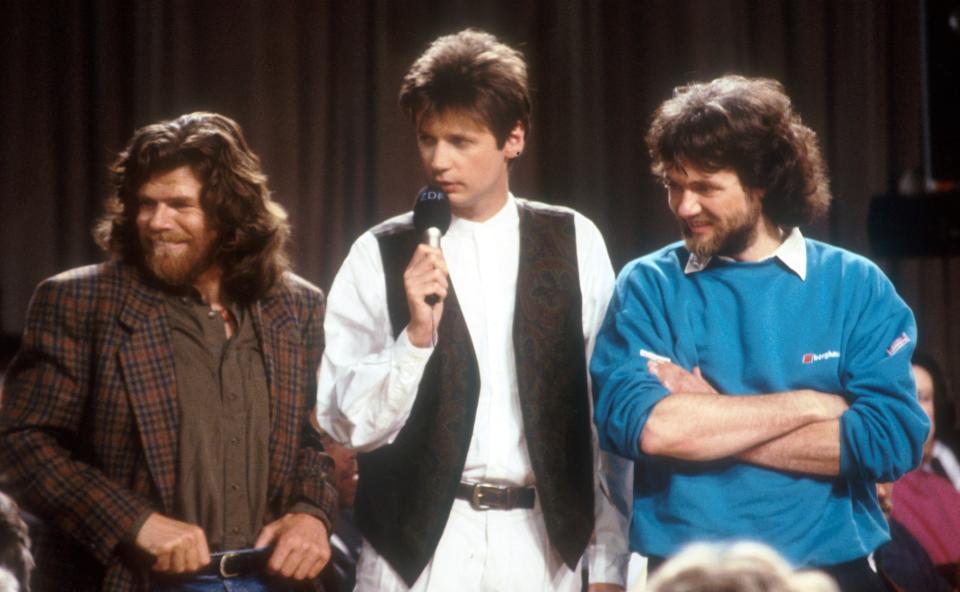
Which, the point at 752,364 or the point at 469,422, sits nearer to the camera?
the point at 752,364

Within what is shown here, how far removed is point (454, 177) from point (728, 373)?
67 cm

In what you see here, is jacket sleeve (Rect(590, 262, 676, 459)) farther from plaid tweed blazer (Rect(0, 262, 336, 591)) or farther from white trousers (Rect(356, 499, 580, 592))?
plaid tweed blazer (Rect(0, 262, 336, 591))

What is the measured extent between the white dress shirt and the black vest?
3 cm

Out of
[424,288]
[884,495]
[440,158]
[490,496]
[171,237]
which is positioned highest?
[440,158]

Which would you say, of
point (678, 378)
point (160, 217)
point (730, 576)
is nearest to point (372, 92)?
point (160, 217)

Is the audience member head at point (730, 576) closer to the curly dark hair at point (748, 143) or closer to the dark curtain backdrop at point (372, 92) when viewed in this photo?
the curly dark hair at point (748, 143)

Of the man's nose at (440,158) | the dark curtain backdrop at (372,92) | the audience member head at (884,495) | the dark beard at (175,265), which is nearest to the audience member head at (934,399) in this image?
the dark curtain backdrop at (372,92)

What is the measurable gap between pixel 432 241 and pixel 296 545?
67cm

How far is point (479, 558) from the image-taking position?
2.48 meters

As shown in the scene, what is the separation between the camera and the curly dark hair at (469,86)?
8.32 ft

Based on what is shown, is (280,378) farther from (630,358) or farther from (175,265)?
(630,358)

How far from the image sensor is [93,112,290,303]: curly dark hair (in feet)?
8.63

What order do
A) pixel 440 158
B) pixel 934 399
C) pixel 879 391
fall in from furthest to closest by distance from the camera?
pixel 934 399 < pixel 440 158 < pixel 879 391

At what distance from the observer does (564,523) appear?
2.51 metres
